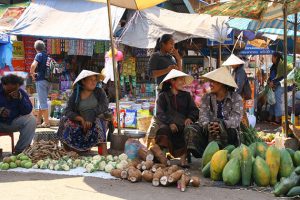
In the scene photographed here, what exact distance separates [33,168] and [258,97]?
8.14m

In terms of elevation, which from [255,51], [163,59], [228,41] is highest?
[228,41]

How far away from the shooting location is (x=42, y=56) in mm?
10117

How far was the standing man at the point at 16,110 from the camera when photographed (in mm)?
6645

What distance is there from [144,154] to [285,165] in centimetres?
175

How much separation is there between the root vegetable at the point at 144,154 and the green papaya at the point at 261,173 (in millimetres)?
1281

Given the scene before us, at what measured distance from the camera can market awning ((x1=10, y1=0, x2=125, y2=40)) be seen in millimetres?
11156

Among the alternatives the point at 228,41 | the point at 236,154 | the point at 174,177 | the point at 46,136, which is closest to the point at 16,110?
the point at 46,136

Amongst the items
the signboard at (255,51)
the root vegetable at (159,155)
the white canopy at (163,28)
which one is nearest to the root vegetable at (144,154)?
the root vegetable at (159,155)

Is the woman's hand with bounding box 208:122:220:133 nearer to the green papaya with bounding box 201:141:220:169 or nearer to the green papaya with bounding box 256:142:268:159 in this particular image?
the green papaya with bounding box 201:141:220:169

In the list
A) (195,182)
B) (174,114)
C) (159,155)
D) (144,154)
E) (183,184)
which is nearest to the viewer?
(183,184)

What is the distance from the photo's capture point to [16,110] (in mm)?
6754

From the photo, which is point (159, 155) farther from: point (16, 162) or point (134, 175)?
point (16, 162)

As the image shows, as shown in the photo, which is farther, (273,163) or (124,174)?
(124,174)

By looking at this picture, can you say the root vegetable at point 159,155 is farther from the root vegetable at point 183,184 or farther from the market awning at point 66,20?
the market awning at point 66,20
